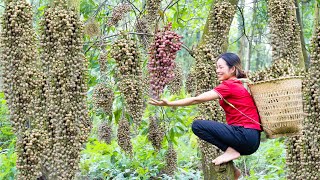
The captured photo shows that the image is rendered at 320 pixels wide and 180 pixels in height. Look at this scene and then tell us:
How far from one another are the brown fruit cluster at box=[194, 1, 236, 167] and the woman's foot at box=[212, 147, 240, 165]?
1.03 meters

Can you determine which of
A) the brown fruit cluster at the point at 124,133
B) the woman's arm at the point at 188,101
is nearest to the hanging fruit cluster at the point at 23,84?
the woman's arm at the point at 188,101

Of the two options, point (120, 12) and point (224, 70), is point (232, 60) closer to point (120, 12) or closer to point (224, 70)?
point (224, 70)

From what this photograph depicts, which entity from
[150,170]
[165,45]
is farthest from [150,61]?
[150,170]

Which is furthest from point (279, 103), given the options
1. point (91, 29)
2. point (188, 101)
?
point (91, 29)

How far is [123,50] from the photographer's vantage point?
150 inches

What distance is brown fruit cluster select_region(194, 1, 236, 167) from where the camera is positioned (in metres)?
4.67

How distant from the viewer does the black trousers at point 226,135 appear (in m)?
3.65

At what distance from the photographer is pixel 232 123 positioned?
386cm

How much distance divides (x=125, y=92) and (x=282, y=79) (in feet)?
3.97

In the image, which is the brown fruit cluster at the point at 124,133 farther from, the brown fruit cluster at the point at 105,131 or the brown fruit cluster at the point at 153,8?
the brown fruit cluster at the point at 153,8

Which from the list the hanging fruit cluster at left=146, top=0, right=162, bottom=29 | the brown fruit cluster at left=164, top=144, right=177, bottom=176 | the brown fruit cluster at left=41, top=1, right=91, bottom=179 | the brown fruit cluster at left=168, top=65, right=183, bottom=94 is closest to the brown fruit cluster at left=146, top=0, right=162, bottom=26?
the hanging fruit cluster at left=146, top=0, right=162, bottom=29

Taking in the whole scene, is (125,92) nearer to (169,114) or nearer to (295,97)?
(295,97)

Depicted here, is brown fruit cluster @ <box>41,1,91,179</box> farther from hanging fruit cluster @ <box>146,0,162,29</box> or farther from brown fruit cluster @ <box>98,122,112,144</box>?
brown fruit cluster @ <box>98,122,112,144</box>

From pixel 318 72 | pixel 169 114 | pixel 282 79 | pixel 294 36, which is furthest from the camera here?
pixel 169 114
